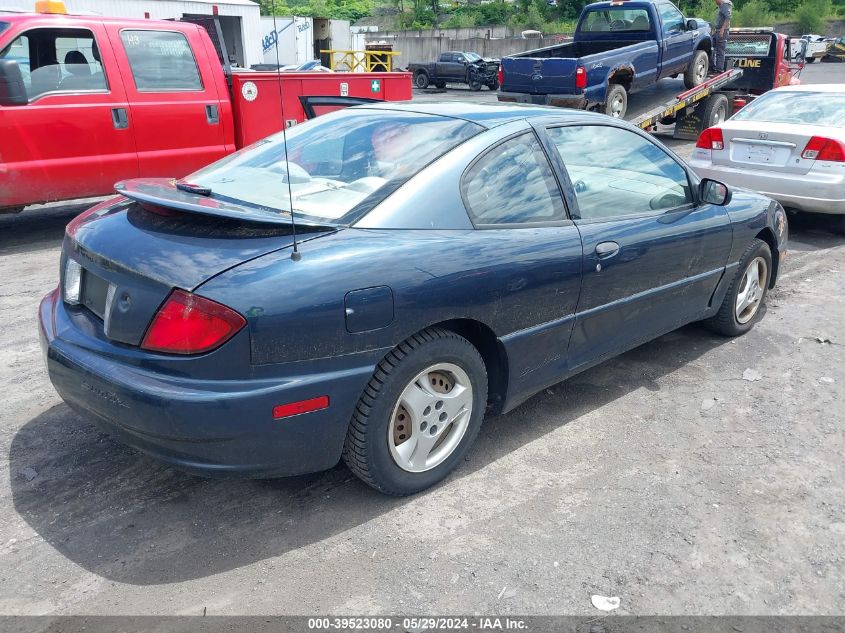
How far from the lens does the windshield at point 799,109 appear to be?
24.4ft

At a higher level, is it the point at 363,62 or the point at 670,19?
the point at 670,19

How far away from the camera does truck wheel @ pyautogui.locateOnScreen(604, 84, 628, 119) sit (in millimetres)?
11246

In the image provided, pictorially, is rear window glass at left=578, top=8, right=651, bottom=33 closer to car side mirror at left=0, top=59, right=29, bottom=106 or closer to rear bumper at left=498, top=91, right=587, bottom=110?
rear bumper at left=498, top=91, right=587, bottom=110

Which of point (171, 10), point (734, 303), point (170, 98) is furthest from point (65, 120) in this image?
point (171, 10)

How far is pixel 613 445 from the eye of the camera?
140 inches

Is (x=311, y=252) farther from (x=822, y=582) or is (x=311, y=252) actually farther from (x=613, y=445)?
(x=822, y=582)

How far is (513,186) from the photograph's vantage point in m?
3.30

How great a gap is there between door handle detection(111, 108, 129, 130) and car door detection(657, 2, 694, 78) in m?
8.90

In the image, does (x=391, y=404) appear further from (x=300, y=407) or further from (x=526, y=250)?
(x=526, y=250)

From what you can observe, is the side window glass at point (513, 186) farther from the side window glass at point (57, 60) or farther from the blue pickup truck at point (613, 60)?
the blue pickup truck at point (613, 60)

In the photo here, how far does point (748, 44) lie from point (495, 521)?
1388 cm

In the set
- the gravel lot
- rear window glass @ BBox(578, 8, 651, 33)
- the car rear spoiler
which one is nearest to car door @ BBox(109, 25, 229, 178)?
the gravel lot

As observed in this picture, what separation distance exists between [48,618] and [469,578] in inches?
55.5

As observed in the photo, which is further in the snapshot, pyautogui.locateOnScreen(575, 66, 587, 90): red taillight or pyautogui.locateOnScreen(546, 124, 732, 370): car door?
pyautogui.locateOnScreen(575, 66, 587, 90): red taillight
